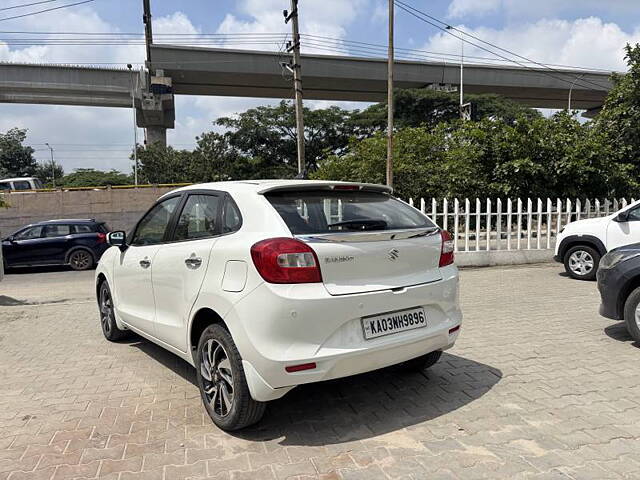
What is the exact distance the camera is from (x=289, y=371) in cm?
293

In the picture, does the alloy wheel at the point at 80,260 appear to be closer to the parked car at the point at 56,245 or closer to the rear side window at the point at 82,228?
the parked car at the point at 56,245

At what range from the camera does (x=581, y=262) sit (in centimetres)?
881

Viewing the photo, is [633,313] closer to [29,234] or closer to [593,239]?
[593,239]

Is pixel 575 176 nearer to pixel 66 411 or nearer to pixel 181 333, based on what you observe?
pixel 181 333

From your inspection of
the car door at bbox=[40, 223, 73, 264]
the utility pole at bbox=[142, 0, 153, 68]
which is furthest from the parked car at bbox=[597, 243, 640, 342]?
the utility pole at bbox=[142, 0, 153, 68]

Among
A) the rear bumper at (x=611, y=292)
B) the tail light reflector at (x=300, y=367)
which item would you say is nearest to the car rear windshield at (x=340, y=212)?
the tail light reflector at (x=300, y=367)

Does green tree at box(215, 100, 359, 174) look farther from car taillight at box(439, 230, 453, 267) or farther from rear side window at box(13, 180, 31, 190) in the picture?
car taillight at box(439, 230, 453, 267)

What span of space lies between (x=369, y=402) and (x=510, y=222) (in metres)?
8.02

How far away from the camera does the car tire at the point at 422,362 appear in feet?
13.5

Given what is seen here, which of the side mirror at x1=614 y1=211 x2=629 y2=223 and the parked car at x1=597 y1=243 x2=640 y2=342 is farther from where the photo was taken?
the side mirror at x1=614 y1=211 x2=629 y2=223

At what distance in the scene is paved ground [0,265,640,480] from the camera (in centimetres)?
285

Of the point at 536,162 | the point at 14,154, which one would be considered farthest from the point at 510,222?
the point at 14,154

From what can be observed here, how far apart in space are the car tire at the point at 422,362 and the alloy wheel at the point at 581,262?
19.1ft

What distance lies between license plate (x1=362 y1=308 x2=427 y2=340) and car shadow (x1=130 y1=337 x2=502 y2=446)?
2.12ft
